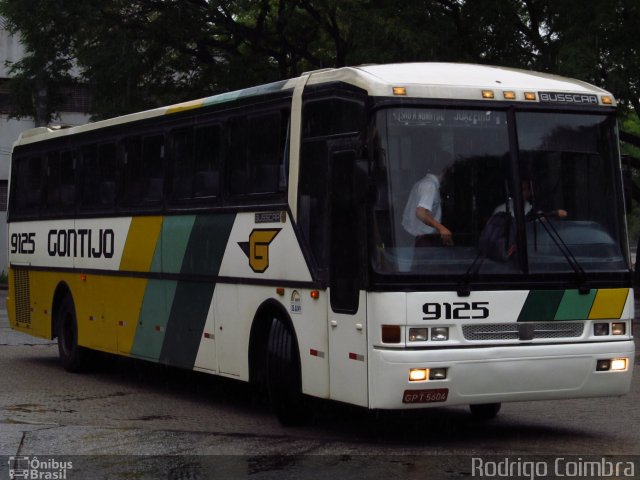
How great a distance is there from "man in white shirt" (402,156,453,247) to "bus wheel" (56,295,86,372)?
26.7 ft

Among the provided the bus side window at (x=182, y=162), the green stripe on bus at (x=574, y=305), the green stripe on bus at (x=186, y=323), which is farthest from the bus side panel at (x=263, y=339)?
the green stripe on bus at (x=574, y=305)

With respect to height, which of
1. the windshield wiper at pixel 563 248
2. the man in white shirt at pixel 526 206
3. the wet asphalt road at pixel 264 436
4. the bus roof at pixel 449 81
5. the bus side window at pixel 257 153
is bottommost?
the wet asphalt road at pixel 264 436

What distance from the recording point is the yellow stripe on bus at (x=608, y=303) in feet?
34.4

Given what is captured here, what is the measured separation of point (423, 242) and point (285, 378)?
214 centimetres

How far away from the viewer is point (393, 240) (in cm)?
1001

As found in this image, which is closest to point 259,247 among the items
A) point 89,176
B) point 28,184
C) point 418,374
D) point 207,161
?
point 207,161

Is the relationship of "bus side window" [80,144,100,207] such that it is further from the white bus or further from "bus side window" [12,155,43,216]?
the white bus

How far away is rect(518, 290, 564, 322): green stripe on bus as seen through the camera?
1022 centimetres

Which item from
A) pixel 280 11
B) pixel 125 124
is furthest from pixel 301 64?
pixel 125 124

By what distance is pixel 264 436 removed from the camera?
11.0 metres

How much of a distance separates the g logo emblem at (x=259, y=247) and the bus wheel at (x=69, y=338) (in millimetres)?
5522

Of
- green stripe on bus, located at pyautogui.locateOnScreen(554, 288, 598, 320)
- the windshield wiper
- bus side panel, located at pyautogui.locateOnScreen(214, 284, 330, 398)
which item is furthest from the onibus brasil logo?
the windshield wiper

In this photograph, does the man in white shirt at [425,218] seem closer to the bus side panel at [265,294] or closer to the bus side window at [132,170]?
the bus side panel at [265,294]

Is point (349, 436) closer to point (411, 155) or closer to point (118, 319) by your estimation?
point (411, 155)
